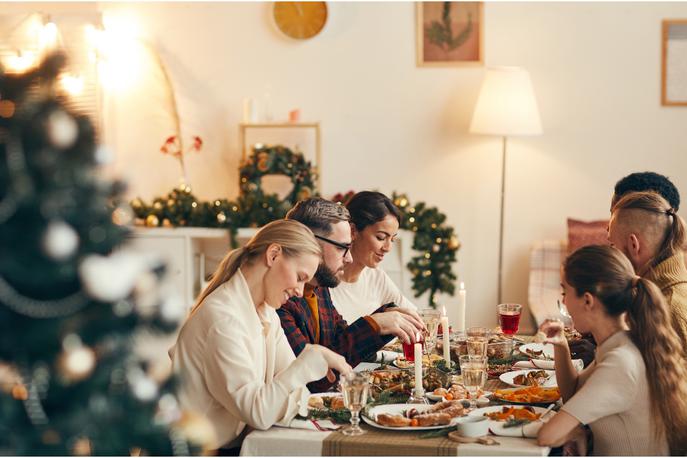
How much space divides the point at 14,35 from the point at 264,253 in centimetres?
410

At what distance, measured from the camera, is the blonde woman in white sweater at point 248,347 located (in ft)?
6.96

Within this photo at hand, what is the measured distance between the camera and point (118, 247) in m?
1.20

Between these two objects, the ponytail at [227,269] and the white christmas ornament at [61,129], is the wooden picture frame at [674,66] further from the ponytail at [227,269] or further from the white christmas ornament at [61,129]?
the white christmas ornament at [61,129]

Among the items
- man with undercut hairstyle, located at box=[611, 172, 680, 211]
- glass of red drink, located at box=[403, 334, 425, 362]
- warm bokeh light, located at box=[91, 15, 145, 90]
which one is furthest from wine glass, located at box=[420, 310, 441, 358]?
warm bokeh light, located at box=[91, 15, 145, 90]

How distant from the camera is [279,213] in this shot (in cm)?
551

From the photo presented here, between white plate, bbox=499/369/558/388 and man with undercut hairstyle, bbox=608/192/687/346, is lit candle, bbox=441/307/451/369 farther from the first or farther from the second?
man with undercut hairstyle, bbox=608/192/687/346

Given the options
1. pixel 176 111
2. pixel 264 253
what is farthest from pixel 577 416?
pixel 176 111

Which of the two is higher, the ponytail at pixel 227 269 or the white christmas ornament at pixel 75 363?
the white christmas ornament at pixel 75 363

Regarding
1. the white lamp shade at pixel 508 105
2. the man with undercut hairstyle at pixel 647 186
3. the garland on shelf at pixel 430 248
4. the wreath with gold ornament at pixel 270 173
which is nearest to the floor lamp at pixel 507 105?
the white lamp shade at pixel 508 105

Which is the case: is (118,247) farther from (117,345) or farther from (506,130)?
(506,130)

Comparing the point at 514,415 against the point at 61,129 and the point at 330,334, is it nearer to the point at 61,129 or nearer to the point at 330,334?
the point at 330,334

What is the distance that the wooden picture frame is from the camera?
18.4 ft

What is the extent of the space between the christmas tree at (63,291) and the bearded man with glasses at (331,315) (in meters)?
1.49

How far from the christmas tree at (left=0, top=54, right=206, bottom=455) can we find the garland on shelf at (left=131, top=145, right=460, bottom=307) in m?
4.29
